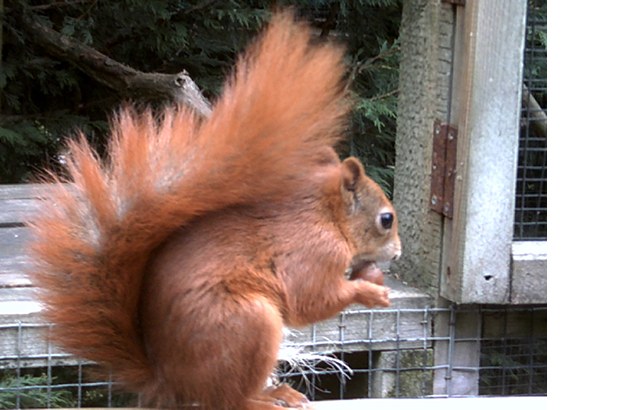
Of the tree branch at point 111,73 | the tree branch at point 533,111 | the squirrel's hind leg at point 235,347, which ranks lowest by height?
the squirrel's hind leg at point 235,347

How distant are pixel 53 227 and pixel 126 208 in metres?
0.11

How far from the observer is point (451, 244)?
1.81 metres

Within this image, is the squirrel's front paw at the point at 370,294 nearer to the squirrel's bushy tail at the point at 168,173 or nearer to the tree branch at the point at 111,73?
the squirrel's bushy tail at the point at 168,173

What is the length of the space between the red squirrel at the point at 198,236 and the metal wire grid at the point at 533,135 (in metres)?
0.88

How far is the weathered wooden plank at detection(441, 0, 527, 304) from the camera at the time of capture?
65.4 inches

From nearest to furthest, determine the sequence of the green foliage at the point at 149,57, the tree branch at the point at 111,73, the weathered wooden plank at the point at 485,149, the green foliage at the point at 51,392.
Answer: the weathered wooden plank at the point at 485,149
the green foliage at the point at 51,392
the tree branch at the point at 111,73
the green foliage at the point at 149,57

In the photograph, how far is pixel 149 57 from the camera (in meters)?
3.44

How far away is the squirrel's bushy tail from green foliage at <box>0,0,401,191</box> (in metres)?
1.68

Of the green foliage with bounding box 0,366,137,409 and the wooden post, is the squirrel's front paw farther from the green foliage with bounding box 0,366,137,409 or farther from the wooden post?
the green foliage with bounding box 0,366,137,409

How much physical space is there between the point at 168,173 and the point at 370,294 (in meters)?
0.43

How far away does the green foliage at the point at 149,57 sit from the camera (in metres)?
2.93

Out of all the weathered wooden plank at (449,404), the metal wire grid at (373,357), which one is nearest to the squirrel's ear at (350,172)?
the weathered wooden plank at (449,404)
